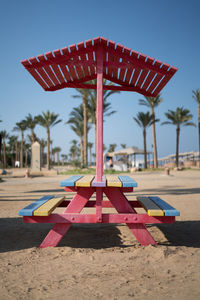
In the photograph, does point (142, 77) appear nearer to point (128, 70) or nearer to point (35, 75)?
point (128, 70)

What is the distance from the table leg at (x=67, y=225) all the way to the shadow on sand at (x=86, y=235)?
202 millimetres

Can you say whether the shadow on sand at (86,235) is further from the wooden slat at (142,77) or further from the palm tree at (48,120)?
the palm tree at (48,120)

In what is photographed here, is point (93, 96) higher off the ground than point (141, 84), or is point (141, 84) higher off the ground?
point (93, 96)

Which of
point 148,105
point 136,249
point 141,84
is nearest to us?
point 136,249

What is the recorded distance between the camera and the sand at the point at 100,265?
85.7 inches

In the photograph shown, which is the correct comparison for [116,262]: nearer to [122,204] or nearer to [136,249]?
[136,249]

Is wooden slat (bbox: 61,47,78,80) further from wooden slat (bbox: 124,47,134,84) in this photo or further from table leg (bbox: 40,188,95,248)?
table leg (bbox: 40,188,95,248)

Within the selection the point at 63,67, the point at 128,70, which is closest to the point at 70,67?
the point at 63,67

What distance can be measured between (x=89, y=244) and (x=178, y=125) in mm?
37719

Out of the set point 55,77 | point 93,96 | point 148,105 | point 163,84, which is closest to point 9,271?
point 55,77

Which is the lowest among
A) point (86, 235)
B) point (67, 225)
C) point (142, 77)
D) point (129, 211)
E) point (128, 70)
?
point (86, 235)

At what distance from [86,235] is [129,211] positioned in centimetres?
100

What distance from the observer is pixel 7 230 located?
4.30m

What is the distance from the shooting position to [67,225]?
11.1ft
